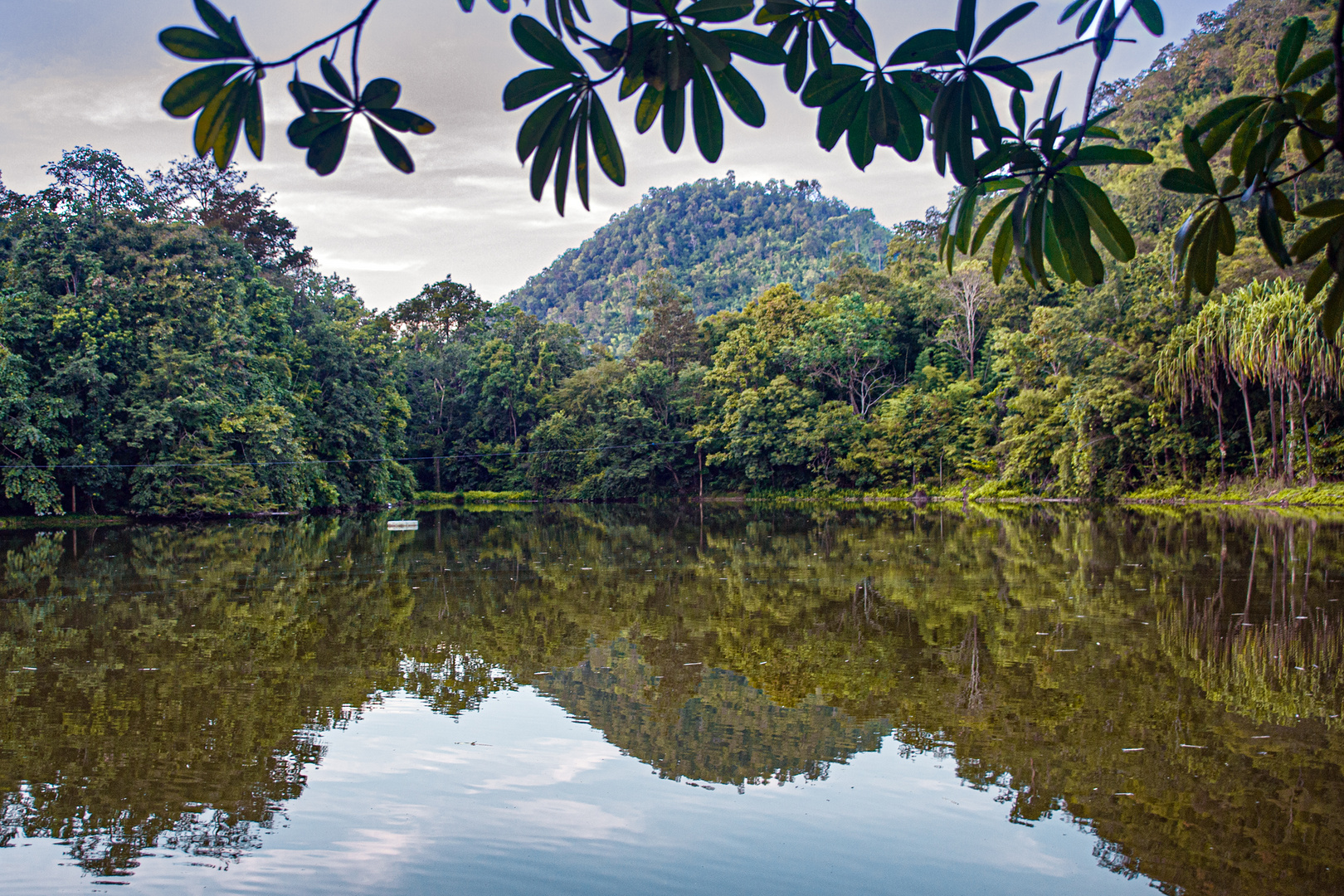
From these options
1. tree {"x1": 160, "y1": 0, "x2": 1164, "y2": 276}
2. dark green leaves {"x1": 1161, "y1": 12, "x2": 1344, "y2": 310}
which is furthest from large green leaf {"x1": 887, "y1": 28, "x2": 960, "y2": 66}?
dark green leaves {"x1": 1161, "y1": 12, "x2": 1344, "y2": 310}

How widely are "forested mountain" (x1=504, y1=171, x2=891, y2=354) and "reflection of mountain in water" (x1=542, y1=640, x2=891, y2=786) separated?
62.4 m

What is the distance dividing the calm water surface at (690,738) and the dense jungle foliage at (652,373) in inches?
602

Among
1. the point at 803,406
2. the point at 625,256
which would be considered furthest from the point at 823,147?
the point at 625,256

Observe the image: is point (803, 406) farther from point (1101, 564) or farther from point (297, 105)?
point (297, 105)

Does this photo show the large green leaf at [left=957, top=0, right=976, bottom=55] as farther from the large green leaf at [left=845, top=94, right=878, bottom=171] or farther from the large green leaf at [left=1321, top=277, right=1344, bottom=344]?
the large green leaf at [left=1321, top=277, right=1344, bottom=344]

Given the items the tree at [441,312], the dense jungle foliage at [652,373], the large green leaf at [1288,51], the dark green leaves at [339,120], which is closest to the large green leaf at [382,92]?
the dark green leaves at [339,120]

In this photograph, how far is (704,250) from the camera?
8456 centimetres

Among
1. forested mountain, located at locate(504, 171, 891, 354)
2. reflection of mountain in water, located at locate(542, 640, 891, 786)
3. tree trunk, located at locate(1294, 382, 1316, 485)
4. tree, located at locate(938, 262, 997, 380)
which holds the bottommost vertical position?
reflection of mountain in water, located at locate(542, 640, 891, 786)

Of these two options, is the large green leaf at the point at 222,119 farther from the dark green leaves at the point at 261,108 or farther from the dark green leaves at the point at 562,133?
the dark green leaves at the point at 562,133

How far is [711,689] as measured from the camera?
483 centimetres

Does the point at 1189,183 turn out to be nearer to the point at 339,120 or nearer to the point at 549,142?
the point at 549,142

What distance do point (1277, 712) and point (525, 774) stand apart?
3315 mm

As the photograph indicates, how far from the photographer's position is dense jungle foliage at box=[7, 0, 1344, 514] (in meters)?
21.7

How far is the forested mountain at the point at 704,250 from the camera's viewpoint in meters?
70.9
